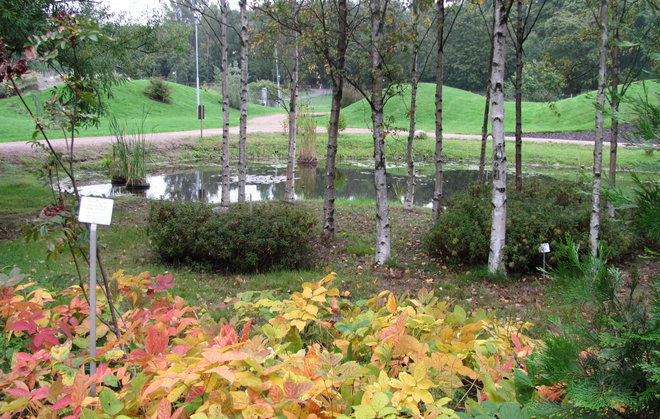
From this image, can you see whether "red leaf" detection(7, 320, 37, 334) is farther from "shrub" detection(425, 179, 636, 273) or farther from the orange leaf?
"shrub" detection(425, 179, 636, 273)

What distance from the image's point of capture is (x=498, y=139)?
564 centimetres

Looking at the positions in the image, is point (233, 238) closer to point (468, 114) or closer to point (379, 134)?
point (379, 134)

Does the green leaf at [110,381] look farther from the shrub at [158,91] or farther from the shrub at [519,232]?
the shrub at [158,91]

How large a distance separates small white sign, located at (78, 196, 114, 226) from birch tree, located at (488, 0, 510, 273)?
13.7 ft

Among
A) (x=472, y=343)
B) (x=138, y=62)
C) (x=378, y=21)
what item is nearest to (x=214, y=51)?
(x=138, y=62)

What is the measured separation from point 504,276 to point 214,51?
2681 inches

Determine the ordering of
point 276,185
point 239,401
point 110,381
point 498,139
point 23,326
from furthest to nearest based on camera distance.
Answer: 1. point 276,185
2. point 498,139
3. point 23,326
4. point 110,381
5. point 239,401

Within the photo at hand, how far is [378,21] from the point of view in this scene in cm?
620

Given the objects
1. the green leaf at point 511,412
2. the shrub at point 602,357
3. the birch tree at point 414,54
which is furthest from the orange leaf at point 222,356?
the birch tree at point 414,54

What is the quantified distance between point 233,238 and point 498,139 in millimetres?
3345

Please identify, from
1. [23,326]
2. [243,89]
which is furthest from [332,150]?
[23,326]

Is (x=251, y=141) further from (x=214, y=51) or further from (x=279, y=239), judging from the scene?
(x=214, y=51)

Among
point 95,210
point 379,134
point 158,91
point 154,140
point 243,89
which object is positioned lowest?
point 95,210

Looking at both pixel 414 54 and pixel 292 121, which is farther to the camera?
pixel 292 121
